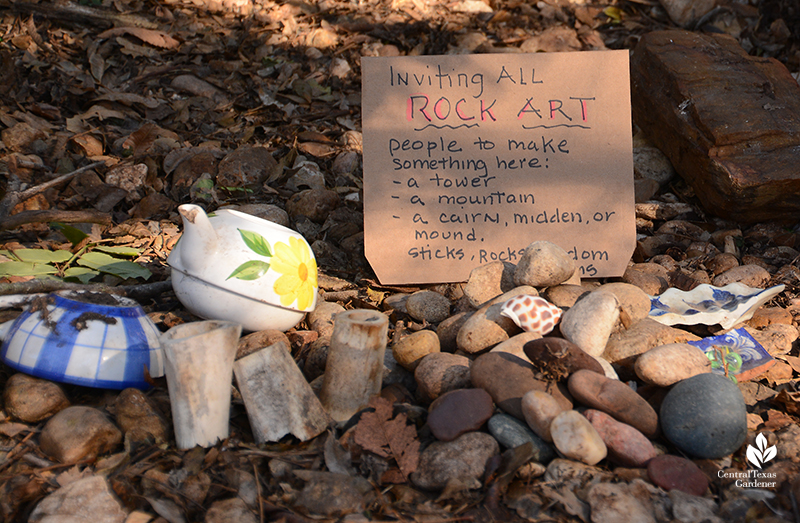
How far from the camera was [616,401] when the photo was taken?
54.6 inches

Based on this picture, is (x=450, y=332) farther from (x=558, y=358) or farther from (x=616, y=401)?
(x=616, y=401)

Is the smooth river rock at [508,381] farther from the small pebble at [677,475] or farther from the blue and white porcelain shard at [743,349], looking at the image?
the blue and white porcelain shard at [743,349]

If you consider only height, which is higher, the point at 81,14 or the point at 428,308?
the point at 81,14

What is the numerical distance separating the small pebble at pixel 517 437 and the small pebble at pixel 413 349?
0.35 m

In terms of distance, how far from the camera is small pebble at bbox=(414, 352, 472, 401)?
154 centimetres

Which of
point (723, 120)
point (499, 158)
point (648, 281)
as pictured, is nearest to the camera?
point (648, 281)

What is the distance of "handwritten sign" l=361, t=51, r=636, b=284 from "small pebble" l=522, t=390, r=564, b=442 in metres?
1.17

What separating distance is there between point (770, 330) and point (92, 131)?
3.29 metres

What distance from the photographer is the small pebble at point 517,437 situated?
52.9 inches

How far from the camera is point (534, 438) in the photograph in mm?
1364

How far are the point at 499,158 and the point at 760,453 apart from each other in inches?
Result: 60.1

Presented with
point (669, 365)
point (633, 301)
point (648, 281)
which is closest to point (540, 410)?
point (669, 365)

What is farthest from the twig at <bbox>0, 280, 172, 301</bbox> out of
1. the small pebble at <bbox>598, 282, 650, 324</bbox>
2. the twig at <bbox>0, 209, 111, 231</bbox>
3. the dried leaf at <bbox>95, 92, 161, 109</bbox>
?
the dried leaf at <bbox>95, 92, 161, 109</bbox>

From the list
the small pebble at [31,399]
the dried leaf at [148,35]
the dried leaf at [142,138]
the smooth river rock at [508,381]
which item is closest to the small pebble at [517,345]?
the smooth river rock at [508,381]
